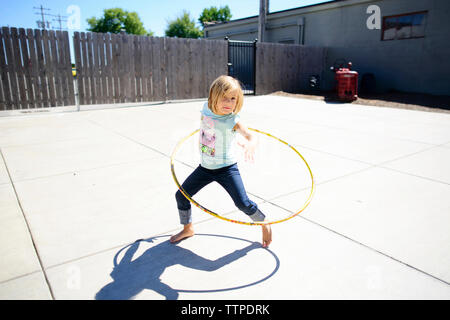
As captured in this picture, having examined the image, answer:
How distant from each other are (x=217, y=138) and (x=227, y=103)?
0.96ft

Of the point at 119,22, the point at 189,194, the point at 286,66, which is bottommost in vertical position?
the point at 189,194

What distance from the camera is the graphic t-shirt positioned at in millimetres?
2533

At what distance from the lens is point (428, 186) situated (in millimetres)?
4129

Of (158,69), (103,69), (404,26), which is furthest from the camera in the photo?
(404,26)

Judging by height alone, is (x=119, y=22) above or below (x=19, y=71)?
above

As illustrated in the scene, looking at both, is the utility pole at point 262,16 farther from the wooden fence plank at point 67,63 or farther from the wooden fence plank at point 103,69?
the wooden fence plank at point 67,63

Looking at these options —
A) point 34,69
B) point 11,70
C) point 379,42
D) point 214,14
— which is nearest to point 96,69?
point 34,69

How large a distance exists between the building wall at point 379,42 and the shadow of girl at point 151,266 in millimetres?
15119

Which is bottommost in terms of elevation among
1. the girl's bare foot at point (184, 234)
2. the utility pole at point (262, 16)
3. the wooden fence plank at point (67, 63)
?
the girl's bare foot at point (184, 234)

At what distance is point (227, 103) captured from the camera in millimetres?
2430

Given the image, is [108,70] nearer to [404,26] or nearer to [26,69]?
[26,69]

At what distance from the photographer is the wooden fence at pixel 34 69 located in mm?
10078

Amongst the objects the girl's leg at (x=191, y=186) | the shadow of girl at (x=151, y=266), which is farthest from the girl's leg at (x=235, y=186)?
the shadow of girl at (x=151, y=266)
